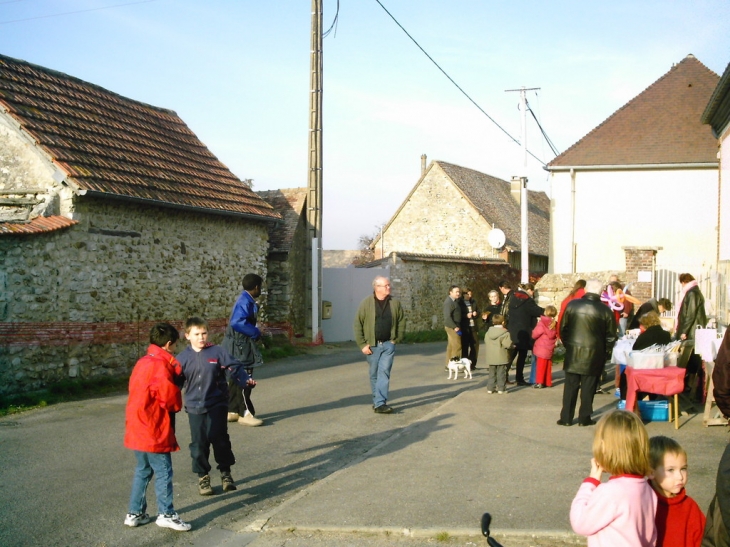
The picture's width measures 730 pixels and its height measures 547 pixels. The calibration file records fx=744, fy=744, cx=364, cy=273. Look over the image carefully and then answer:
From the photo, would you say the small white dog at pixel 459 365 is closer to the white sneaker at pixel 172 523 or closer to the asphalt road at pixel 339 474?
the asphalt road at pixel 339 474

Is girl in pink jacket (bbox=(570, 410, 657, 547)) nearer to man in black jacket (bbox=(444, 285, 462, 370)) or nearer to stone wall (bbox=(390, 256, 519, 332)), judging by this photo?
man in black jacket (bbox=(444, 285, 462, 370))

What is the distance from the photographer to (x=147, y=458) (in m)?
5.84

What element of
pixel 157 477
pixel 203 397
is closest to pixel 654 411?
pixel 203 397

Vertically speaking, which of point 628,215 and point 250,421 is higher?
point 628,215

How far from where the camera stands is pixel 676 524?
11.8 feet

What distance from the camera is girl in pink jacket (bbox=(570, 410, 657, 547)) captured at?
3414 mm

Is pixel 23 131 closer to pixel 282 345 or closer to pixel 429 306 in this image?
pixel 282 345

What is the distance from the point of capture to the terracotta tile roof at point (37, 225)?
1195cm

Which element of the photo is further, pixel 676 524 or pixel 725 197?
pixel 725 197

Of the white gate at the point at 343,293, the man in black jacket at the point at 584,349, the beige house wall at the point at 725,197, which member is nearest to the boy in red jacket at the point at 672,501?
the man in black jacket at the point at 584,349

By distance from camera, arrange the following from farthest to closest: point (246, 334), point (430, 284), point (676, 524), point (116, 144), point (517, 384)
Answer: point (430, 284)
point (116, 144)
point (517, 384)
point (246, 334)
point (676, 524)

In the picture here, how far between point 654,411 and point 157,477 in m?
6.47

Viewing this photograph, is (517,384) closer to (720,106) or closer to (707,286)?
(707,286)

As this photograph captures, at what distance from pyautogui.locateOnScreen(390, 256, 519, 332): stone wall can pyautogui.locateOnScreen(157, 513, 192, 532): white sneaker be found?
20299 millimetres
